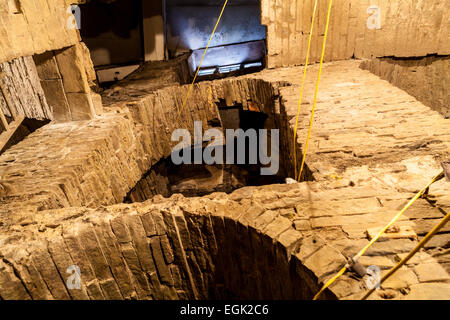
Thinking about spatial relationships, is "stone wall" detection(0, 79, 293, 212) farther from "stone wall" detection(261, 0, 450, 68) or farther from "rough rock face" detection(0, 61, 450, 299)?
"stone wall" detection(261, 0, 450, 68)

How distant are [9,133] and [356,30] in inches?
303

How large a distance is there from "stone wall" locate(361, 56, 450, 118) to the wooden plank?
763 cm

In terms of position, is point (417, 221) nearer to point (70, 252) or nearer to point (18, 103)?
point (70, 252)

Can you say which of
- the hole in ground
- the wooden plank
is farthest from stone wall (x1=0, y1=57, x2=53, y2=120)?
the hole in ground

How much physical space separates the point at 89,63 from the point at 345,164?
4.07 m

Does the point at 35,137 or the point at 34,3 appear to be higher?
the point at 34,3

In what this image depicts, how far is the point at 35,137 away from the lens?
13.8ft

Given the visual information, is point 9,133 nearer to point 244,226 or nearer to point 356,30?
point 244,226

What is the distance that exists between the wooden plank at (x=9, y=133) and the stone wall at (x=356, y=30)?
5750 millimetres

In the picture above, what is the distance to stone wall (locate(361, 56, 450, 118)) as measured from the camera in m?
6.32

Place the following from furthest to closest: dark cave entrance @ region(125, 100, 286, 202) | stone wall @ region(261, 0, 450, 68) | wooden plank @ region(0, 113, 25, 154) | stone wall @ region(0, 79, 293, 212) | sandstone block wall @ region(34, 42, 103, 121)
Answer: dark cave entrance @ region(125, 100, 286, 202) → stone wall @ region(261, 0, 450, 68) → wooden plank @ region(0, 113, 25, 154) → sandstone block wall @ region(34, 42, 103, 121) → stone wall @ region(0, 79, 293, 212)

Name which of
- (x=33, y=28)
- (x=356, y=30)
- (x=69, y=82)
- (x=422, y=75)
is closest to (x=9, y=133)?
(x=69, y=82)

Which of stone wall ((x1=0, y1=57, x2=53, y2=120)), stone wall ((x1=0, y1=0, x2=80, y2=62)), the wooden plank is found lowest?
the wooden plank
